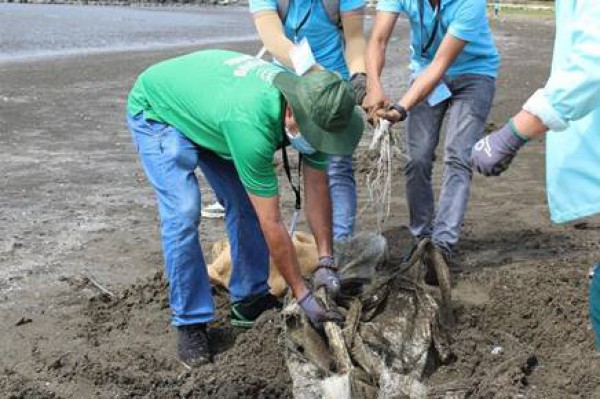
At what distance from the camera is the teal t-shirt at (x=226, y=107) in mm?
3713

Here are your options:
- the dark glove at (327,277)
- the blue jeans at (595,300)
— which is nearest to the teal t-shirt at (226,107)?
the dark glove at (327,277)

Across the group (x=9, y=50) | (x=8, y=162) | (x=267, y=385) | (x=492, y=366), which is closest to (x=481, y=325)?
(x=492, y=366)

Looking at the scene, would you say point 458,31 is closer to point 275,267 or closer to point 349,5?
point 349,5

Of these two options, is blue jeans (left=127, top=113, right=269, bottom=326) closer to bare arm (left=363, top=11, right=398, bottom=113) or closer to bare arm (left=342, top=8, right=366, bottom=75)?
bare arm (left=363, top=11, right=398, bottom=113)

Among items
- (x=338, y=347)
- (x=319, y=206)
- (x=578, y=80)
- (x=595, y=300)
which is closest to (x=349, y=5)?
(x=319, y=206)

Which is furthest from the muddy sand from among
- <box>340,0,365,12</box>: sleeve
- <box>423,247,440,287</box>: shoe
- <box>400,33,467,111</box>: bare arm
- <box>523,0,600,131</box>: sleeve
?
<box>340,0,365,12</box>: sleeve

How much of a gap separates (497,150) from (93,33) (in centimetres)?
2385

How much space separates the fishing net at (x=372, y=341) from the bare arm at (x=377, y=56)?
0.88 metres

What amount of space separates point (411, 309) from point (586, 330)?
3.02 feet

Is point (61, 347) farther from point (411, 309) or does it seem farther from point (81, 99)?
point (81, 99)

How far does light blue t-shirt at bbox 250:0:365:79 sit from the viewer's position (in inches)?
194

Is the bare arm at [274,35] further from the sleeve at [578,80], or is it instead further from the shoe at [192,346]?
the sleeve at [578,80]

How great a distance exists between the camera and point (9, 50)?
19.5 meters

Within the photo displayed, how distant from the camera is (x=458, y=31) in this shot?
4824mm
